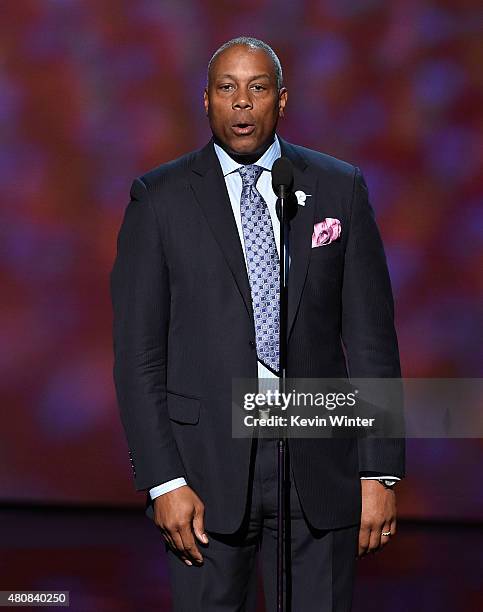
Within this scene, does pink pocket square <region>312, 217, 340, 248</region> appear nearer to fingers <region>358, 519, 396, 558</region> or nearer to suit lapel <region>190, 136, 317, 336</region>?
suit lapel <region>190, 136, 317, 336</region>

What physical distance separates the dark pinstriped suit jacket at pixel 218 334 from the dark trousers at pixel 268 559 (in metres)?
0.03

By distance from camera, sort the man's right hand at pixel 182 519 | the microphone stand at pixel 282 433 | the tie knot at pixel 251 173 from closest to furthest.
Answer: the microphone stand at pixel 282 433
the man's right hand at pixel 182 519
the tie knot at pixel 251 173

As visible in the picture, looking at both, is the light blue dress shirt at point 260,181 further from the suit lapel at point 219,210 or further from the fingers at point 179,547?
the fingers at point 179,547

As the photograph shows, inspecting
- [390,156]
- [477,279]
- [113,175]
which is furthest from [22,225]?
[477,279]

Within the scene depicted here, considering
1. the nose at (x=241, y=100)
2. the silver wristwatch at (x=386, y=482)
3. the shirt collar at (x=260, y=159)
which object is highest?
the nose at (x=241, y=100)

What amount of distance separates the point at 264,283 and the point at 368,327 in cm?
19

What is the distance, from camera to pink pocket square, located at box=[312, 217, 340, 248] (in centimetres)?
194

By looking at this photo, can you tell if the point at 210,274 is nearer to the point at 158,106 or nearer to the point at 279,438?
the point at 279,438

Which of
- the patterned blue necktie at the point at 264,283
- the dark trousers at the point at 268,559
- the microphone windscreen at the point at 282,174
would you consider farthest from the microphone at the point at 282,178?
the dark trousers at the point at 268,559

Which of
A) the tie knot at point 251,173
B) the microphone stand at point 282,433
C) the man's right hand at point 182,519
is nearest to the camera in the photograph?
the microphone stand at point 282,433

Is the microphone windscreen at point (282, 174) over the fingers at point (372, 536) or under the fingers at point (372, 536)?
over

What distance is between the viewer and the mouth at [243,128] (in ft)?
6.27

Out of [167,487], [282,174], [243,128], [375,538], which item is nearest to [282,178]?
[282,174]

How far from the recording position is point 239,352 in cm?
191
